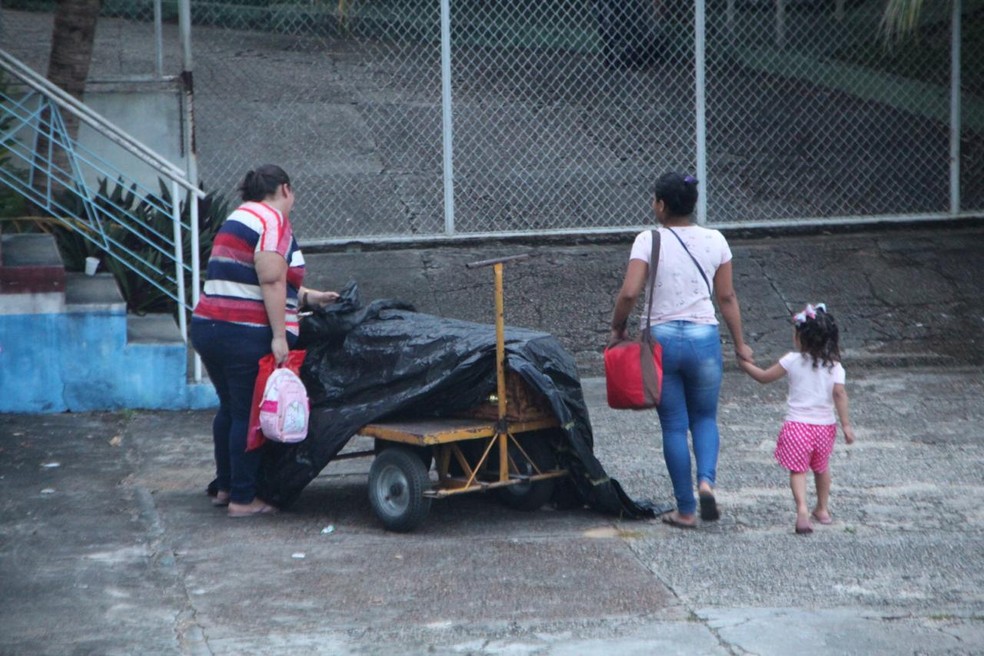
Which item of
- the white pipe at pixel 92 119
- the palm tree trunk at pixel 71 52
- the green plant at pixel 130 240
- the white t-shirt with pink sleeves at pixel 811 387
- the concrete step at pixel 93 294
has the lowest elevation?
the white t-shirt with pink sleeves at pixel 811 387

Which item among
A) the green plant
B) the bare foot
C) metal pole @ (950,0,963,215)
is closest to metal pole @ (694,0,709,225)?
metal pole @ (950,0,963,215)

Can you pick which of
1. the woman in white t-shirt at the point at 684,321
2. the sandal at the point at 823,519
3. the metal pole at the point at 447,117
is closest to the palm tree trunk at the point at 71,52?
the metal pole at the point at 447,117

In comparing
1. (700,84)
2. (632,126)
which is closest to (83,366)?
(700,84)

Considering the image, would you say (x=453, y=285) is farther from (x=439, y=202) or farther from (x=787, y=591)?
(x=787, y=591)

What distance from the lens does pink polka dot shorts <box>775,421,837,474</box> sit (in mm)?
5738

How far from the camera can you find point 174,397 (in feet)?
26.8

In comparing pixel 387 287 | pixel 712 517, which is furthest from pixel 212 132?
pixel 712 517

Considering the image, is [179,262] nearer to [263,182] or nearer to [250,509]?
[263,182]

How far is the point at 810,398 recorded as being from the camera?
5.75 metres

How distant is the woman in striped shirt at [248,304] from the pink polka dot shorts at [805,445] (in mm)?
2285

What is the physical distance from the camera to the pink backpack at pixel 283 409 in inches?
227

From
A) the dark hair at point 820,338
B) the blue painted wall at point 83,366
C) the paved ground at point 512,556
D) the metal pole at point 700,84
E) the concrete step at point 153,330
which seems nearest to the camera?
the paved ground at point 512,556

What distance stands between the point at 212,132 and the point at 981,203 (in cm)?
671

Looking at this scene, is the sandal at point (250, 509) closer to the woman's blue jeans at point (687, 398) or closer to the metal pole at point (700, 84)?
the woman's blue jeans at point (687, 398)
